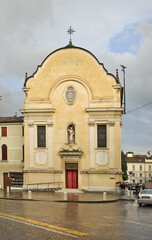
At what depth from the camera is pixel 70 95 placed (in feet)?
136

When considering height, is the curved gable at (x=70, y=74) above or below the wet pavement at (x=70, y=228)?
above

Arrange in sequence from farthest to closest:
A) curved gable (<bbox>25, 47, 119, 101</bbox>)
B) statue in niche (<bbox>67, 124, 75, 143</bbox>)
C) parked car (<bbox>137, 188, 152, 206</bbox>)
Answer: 1. curved gable (<bbox>25, 47, 119, 101</bbox>)
2. statue in niche (<bbox>67, 124, 75, 143</bbox>)
3. parked car (<bbox>137, 188, 152, 206</bbox>)

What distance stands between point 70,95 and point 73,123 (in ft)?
10.5

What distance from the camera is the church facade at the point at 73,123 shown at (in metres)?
40.1

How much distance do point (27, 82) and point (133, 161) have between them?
94763 mm

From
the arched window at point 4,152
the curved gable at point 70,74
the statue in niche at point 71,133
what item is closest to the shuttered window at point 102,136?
the statue in niche at point 71,133

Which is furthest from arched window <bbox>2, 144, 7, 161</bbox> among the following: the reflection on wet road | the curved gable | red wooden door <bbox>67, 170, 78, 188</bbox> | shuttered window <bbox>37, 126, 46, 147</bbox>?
the reflection on wet road

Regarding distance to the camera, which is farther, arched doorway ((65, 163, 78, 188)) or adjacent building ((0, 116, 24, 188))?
adjacent building ((0, 116, 24, 188))

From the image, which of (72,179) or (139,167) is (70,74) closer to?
(72,179)

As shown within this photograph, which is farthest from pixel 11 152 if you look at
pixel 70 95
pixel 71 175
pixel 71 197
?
pixel 71 197

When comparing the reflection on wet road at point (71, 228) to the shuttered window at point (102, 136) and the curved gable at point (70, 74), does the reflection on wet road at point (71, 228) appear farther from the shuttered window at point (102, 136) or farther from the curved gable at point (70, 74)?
the curved gable at point (70, 74)

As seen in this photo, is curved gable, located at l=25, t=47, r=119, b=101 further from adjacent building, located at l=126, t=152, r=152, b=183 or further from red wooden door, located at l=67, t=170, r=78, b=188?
adjacent building, located at l=126, t=152, r=152, b=183

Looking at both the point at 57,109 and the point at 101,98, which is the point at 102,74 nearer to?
the point at 101,98

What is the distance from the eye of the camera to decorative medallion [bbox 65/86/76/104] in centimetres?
4146
